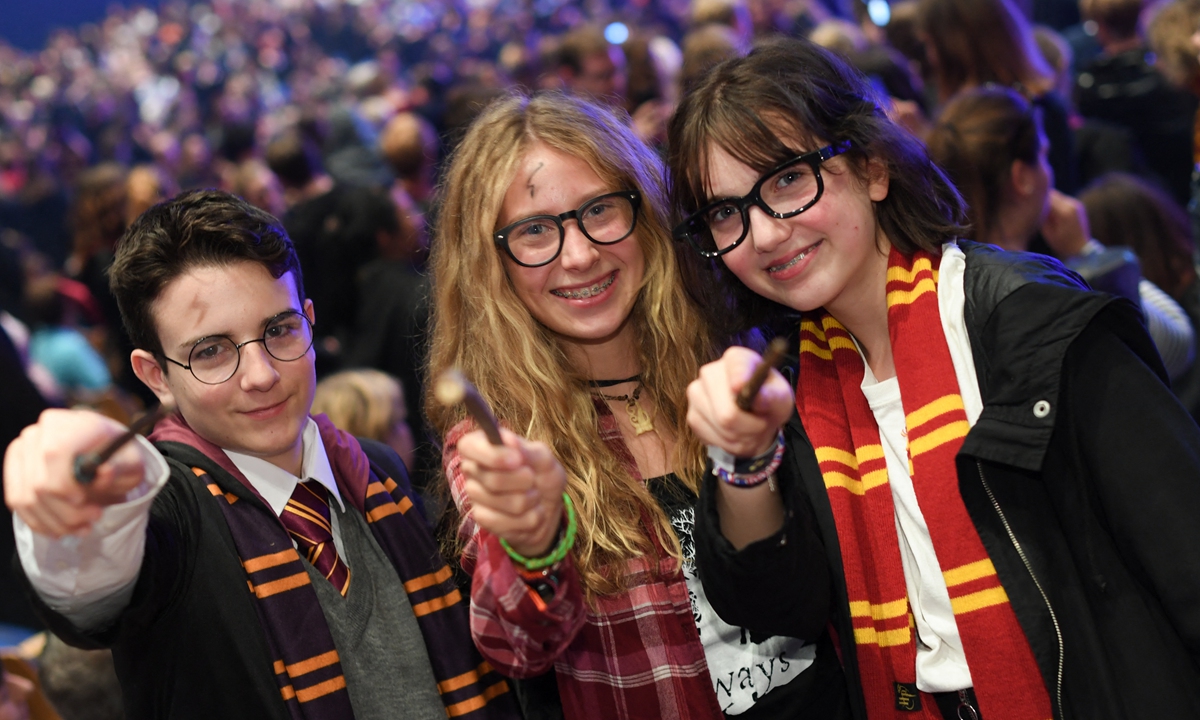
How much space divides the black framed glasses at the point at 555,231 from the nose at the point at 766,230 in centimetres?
32

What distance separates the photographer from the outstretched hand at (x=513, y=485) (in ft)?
4.89

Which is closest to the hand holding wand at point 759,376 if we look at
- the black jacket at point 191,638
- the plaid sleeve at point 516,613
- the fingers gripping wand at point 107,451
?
the plaid sleeve at point 516,613

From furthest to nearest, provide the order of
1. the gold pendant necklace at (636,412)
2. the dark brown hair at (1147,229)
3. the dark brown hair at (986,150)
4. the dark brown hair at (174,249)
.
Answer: the dark brown hair at (1147,229) < the dark brown hair at (986,150) < the gold pendant necklace at (636,412) < the dark brown hair at (174,249)

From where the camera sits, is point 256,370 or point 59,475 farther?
point 256,370

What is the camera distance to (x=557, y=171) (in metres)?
2.22

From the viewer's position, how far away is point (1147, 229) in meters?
3.56

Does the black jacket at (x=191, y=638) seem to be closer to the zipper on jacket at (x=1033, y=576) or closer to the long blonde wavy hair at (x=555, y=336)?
the long blonde wavy hair at (x=555, y=336)

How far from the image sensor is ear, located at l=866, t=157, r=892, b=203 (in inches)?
82.8

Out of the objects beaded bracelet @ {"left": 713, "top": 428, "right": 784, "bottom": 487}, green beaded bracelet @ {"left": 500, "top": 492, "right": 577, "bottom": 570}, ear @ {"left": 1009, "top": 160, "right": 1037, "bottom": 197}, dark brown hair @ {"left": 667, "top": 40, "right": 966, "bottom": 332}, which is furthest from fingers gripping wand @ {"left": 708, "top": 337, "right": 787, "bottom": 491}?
ear @ {"left": 1009, "top": 160, "right": 1037, "bottom": 197}

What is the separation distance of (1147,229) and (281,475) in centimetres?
302

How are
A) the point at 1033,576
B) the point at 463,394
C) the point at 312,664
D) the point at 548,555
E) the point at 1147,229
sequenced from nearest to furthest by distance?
the point at 463,394
the point at 548,555
the point at 1033,576
the point at 312,664
the point at 1147,229

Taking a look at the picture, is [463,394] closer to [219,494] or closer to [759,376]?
[759,376]

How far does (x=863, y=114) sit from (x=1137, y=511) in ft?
3.06

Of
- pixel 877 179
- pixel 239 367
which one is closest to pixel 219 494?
pixel 239 367
